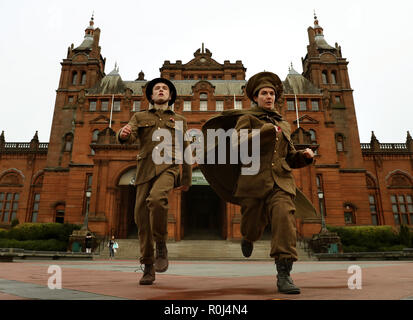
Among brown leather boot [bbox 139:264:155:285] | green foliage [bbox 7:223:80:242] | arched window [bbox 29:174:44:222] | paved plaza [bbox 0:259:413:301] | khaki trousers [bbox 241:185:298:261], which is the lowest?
paved plaza [bbox 0:259:413:301]

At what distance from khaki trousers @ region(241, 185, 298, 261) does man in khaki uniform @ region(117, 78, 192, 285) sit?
104cm

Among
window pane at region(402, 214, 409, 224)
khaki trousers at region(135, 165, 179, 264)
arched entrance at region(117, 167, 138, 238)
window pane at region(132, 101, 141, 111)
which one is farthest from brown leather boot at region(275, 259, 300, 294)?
window pane at region(402, 214, 409, 224)

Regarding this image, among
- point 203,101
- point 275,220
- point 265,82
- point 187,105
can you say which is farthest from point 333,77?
point 275,220

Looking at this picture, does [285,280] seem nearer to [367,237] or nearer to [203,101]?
[367,237]

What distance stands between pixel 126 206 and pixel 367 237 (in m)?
20.7

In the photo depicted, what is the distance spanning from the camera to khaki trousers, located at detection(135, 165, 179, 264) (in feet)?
11.6

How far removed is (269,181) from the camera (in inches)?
127

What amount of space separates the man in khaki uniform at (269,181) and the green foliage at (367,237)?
21.0 meters

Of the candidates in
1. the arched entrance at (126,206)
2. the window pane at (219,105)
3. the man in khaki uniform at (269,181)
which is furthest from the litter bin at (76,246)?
the window pane at (219,105)

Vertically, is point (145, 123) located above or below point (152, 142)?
above

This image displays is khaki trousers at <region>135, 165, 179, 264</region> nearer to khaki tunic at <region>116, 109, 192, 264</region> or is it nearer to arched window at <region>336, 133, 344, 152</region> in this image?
khaki tunic at <region>116, 109, 192, 264</region>

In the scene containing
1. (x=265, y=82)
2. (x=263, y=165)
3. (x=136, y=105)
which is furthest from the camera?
(x=136, y=105)

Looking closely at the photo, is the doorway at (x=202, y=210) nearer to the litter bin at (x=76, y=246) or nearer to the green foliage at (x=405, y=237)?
the litter bin at (x=76, y=246)
